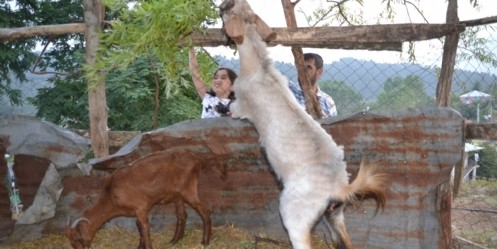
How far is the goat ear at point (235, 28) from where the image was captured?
139 inches

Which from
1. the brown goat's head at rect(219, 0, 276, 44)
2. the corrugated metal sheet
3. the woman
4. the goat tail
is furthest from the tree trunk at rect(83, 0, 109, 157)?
the goat tail

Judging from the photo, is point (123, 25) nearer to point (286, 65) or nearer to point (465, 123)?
point (286, 65)

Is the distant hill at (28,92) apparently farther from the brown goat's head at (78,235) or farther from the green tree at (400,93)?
the green tree at (400,93)

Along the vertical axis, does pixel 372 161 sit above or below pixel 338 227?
above

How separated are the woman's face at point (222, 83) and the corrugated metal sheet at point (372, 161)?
0.39m

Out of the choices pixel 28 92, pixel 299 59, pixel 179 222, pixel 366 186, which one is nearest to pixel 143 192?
pixel 179 222

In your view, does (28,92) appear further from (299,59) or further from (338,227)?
(338,227)

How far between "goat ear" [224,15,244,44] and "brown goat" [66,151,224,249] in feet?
2.92

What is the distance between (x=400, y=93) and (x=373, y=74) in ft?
2.12

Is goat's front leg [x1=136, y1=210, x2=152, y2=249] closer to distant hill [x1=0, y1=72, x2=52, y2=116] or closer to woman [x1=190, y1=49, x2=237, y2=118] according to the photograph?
woman [x1=190, y1=49, x2=237, y2=118]

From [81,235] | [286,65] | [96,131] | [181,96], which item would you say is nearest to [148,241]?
[81,235]

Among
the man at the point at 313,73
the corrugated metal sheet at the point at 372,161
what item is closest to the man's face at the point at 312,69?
the man at the point at 313,73

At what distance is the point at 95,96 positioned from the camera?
4.79 m

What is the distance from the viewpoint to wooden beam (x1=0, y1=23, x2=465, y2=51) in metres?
3.58
